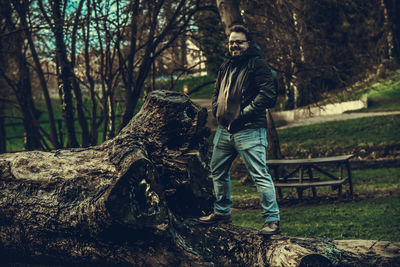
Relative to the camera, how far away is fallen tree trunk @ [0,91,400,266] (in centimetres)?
466

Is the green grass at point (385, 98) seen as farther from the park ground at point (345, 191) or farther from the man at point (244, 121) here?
the man at point (244, 121)

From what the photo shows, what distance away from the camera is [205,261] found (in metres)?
4.80

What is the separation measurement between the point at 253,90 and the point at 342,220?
3979 mm

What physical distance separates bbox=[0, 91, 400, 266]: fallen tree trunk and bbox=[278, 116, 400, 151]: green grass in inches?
466

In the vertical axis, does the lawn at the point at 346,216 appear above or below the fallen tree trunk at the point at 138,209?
below

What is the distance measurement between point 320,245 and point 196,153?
4.87 ft

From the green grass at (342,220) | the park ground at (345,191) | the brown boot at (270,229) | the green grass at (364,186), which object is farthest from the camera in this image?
the green grass at (364,186)

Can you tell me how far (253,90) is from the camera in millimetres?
5207

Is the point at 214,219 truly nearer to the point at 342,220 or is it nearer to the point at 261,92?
the point at 261,92

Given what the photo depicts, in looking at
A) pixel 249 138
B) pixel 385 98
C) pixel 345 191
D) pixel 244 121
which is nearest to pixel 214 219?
pixel 249 138

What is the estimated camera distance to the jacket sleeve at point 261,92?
5051 mm

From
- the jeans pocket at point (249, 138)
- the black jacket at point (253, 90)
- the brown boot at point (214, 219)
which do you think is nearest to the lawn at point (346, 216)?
the brown boot at point (214, 219)

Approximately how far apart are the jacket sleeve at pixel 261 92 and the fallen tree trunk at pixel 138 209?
618 millimetres

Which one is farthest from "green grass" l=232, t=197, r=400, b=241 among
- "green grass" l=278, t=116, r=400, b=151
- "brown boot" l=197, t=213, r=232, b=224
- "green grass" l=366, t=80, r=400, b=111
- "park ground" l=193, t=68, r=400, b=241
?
"green grass" l=366, t=80, r=400, b=111
